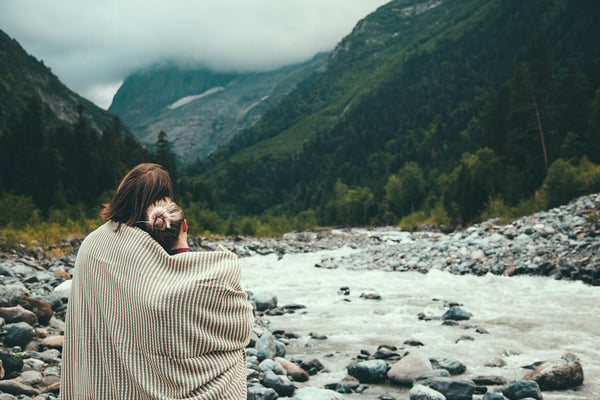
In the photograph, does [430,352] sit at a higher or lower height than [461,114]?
lower

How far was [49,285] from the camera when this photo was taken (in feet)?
38.6

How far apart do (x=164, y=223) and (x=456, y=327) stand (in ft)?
30.1

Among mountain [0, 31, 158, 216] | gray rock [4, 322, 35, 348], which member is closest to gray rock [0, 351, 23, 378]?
gray rock [4, 322, 35, 348]

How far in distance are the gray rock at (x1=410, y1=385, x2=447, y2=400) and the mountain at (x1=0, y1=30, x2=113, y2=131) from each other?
10763cm

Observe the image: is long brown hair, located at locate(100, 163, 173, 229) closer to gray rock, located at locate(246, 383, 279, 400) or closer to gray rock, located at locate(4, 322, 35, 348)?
gray rock, located at locate(246, 383, 279, 400)

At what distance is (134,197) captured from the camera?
287 cm

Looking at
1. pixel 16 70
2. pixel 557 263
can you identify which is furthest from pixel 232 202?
pixel 557 263

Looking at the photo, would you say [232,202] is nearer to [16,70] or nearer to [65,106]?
[65,106]

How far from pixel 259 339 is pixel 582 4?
13420cm

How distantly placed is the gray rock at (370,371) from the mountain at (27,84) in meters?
106

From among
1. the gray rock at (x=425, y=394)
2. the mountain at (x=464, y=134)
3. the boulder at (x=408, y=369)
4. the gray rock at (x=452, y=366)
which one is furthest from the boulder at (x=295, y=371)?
the mountain at (x=464, y=134)

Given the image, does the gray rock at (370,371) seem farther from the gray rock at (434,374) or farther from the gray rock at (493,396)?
the gray rock at (493,396)

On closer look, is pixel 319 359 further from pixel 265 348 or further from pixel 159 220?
pixel 159 220

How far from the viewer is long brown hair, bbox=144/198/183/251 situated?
9.08 feet
